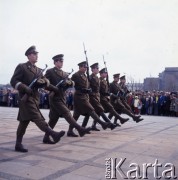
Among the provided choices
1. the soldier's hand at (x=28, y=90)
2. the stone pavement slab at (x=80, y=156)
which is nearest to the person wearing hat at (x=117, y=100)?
the stone pavement slab at (x=80, y=156)

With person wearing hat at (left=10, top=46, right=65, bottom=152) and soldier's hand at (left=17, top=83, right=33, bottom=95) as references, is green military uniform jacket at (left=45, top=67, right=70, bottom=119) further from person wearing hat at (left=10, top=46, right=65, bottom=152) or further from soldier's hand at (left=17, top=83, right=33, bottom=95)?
soldier's hand at (left=17, top=83, right=33, bottom=95)

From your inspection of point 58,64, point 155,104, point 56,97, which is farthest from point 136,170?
point 155,104

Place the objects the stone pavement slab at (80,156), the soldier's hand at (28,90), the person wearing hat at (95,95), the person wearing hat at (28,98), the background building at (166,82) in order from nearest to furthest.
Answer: the stone pavement slab at (80,156)
the soldier's hand at (28,90)
the person wearing hat at (28,98)
the person wearing hat at (95,95)
the background building at (166,82)

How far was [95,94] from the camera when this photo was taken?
1015 centimetres

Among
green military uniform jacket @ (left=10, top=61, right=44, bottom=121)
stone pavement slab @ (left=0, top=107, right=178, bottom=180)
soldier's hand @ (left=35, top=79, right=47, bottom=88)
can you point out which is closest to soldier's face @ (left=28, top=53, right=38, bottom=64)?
green military uniform jacket @ (left=10, top=61, right=44, bottom=121)

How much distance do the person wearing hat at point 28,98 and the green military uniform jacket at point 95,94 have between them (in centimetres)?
348

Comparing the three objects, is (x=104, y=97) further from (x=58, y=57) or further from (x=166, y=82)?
(x=166, y=82)

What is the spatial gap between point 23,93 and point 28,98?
17 cm

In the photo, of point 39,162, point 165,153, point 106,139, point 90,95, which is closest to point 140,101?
point 90,95

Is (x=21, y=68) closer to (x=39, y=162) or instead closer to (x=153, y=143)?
(x=39, y=162)

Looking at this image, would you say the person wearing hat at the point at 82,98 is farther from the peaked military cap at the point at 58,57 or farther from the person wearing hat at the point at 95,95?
the peaked military cap at the point at 58,57

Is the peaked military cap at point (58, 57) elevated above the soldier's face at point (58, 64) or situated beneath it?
elevated above

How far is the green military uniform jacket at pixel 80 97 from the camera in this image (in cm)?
912

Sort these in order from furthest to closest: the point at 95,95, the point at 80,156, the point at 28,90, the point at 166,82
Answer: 1. the point at 166,82
2. the point at 95,95
3. the point at 28,90
4. the point at 80,156
